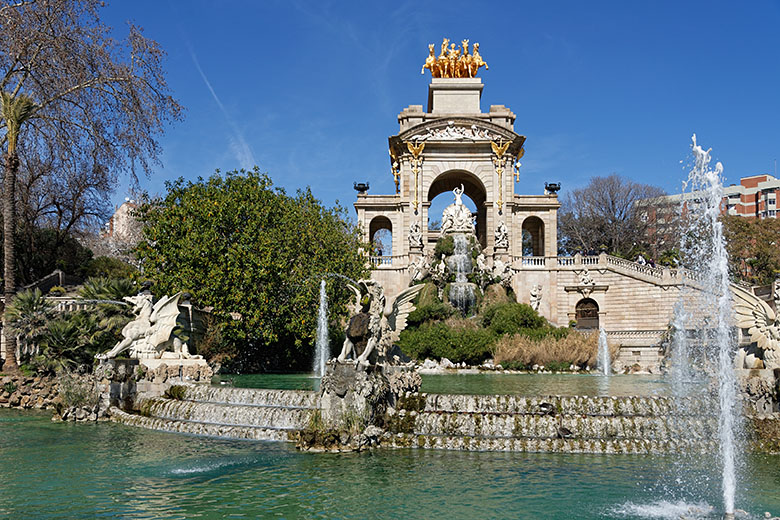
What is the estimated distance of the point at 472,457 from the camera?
13133mm

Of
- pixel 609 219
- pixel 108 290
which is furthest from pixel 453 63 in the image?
pixel 108 290

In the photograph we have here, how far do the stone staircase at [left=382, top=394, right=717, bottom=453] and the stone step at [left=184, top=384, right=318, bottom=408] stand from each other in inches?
106

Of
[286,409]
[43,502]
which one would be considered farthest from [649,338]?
[43,502]

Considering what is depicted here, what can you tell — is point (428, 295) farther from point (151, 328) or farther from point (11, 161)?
point (11, 161)

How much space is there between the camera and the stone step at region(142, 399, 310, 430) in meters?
15.9

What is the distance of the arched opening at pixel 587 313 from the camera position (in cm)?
4359

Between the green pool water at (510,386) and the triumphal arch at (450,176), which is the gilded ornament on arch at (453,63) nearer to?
the triumphal arch at (450,176)

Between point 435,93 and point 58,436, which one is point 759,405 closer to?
point 58,436

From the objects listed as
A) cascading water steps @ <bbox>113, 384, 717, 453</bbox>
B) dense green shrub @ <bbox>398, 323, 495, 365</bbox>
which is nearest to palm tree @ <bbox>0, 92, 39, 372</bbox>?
cascading water steps @ <bbox>113, 384, 717, 453</bbox>

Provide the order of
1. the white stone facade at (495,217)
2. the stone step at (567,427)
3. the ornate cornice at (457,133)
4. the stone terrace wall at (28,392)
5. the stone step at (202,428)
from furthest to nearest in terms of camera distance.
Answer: the ornate cornice at (457,133) → the white stone facade at (495,217) → the stone terrace wall at (28,392) → the stone step at (202,428) → the stone step at (567,427)

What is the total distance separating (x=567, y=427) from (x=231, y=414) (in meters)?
8.05

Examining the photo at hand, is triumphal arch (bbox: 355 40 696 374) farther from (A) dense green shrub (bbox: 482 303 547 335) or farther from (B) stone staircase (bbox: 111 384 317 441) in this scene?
(B) stone staircase (bbox: 111 384 317 441)

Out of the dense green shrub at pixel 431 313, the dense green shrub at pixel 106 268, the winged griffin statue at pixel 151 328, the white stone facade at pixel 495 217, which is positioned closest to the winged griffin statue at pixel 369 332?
the winged griffin statue at pixel 151 328

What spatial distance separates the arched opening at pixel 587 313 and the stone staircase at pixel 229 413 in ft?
99.8
